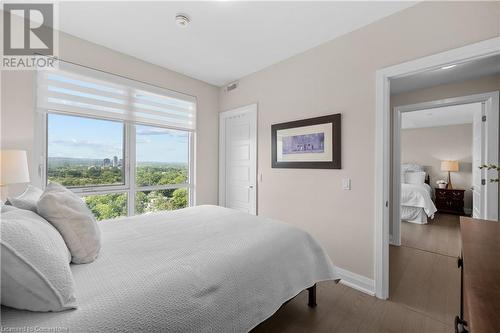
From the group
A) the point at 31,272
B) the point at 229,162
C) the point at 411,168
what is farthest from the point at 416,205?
the point at 31,272

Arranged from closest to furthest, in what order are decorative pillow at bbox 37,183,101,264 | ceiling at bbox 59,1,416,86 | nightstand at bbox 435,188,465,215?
decorative pillow at bbox 37,183,101,264 < ceiling at bbox 59,1,416,86 < nightstand at bbox 435,188,465,215

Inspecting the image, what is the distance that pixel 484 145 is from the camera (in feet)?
9.48

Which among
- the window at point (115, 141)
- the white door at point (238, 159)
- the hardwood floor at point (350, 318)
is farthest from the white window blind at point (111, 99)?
the hardwood floor at point (350, 318)

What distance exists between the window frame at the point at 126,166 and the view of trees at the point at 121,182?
0.18ft

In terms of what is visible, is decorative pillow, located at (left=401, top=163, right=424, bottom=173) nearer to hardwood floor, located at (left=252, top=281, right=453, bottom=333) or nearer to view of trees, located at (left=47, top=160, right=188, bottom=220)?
hardwood floor, located at (left=252, top=281, right=453, bottom=333)

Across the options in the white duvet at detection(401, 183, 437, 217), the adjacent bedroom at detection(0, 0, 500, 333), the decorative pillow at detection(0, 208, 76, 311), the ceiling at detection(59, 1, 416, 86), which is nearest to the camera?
the decorative pillow at detection(0, 208, 76, 311)

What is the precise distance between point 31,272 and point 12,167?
1510mm

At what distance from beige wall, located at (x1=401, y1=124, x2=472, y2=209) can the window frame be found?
644 centimetres

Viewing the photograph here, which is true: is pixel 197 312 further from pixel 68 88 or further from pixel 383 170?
pixel 68 88

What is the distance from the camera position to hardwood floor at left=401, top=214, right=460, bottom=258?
3.28 meters

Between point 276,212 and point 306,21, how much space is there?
2264 mm

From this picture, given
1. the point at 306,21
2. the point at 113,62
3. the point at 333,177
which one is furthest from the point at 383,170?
the point at 113,62

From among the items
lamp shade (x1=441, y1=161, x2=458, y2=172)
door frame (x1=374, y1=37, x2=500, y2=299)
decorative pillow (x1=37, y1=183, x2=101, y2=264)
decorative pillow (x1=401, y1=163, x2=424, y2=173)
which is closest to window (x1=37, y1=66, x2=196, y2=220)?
decorative pillow (x1=37, y1=183, x2=101, y2=264)

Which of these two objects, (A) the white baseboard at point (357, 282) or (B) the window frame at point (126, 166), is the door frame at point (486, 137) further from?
(B) the window frame at point (126, 166)
